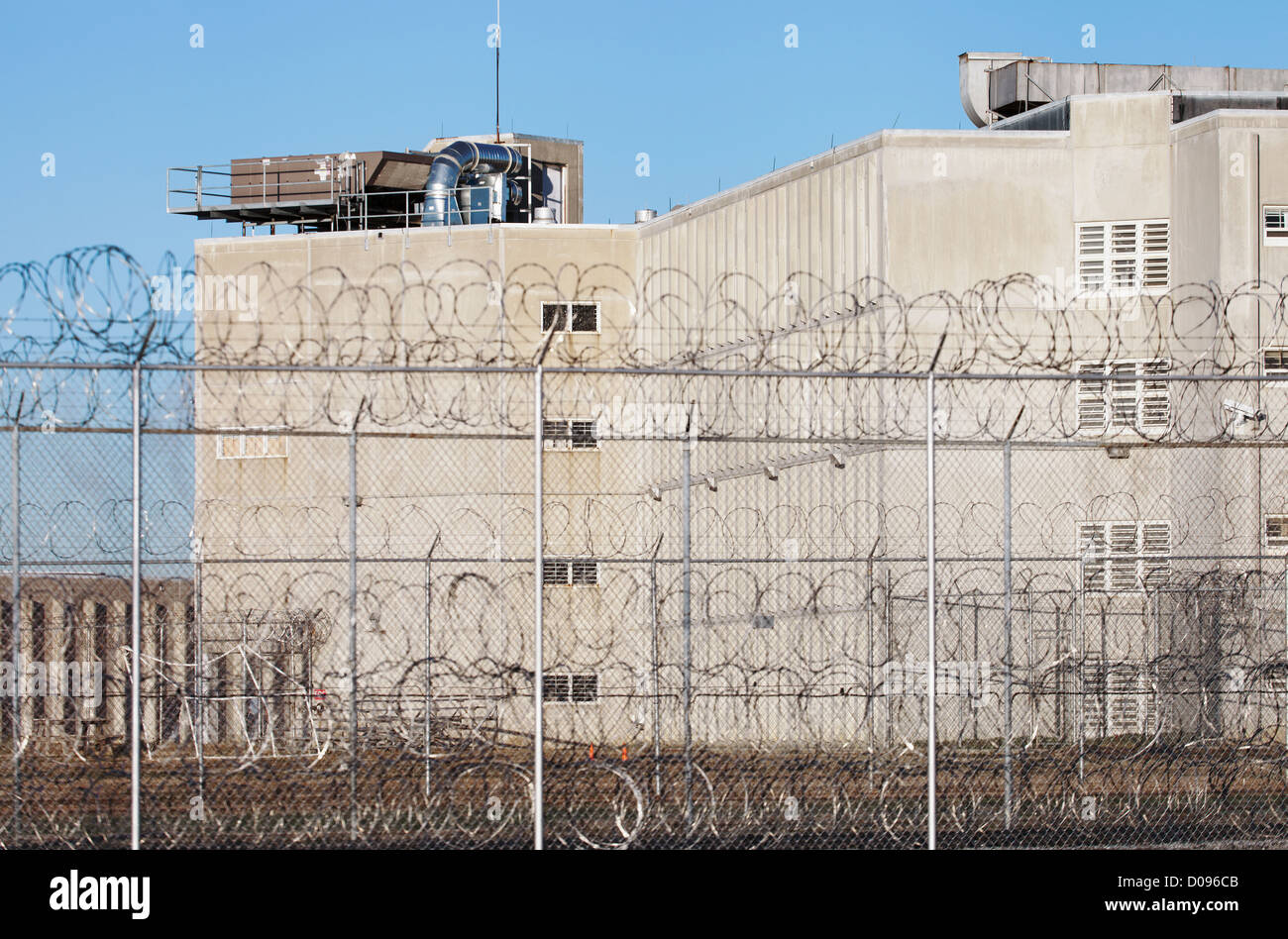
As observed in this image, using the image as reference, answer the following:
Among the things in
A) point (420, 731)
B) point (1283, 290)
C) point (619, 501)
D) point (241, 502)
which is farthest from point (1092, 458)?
point (241, 502)

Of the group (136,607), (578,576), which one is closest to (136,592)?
(136,607)

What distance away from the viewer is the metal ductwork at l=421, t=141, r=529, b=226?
30359 millimetres

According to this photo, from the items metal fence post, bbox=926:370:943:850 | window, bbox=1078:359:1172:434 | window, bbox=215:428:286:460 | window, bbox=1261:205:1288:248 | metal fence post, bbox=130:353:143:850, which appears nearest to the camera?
metal fence post, bbox=130:353:143:850

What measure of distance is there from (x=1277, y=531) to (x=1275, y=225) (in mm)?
3856

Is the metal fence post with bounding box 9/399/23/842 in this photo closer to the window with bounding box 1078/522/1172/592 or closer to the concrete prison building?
the concrete prison building

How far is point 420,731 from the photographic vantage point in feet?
59.8

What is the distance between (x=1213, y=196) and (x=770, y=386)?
606 cm

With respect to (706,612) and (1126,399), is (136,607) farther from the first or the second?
(1126,399)

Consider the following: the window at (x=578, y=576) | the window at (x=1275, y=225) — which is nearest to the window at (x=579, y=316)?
the window at (x=578, y=576)

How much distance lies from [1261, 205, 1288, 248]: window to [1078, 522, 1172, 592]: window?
3799 millimetres

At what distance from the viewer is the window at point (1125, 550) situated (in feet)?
64.8

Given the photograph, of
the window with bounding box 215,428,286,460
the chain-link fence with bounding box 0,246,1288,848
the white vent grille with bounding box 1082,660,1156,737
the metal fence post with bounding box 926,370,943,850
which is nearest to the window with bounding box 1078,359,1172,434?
the chain-link fence with bounding box 0,246,1288,848

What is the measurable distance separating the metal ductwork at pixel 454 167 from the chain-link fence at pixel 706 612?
6435 millimetres

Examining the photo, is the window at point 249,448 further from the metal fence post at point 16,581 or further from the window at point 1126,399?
the metal fence post at point 16,581
